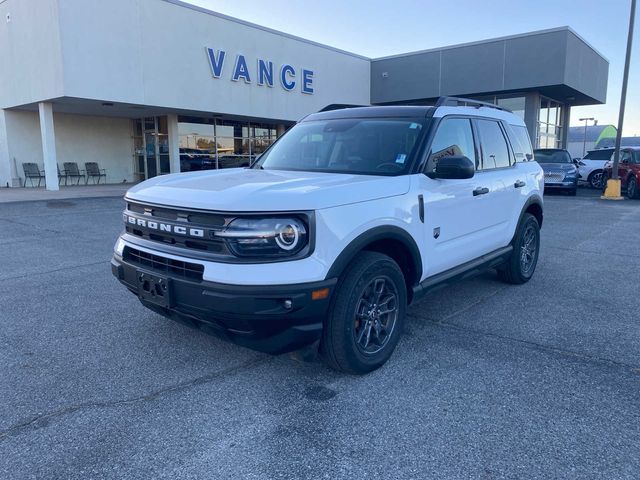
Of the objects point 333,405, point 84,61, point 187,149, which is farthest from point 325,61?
point 333,405

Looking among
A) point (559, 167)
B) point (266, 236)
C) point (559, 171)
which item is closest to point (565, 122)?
point (559, 167)

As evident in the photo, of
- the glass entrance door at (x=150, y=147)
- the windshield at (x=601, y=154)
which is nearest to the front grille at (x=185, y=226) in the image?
the glass entrance door at (x=150, y=147)

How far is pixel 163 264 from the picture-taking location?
3.21m

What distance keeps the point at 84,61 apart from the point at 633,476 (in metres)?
17.5

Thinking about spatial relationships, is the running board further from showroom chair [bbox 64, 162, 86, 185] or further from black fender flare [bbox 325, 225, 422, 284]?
showroom chair [bbox 64, 162, 86, 185]

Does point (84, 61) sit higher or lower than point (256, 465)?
higher

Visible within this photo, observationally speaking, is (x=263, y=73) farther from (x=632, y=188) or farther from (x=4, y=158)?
(x=632, y=188)

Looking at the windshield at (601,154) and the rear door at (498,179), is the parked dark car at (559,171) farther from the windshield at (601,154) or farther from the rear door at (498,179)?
the rear door at (498,179)

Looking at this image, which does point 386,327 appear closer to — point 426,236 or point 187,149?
point 426,236

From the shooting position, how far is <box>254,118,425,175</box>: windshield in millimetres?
3920

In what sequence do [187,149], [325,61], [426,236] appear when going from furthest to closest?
[325,61], [187,149], [426,236]

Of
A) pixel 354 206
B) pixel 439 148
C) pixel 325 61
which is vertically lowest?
pixel 354 206

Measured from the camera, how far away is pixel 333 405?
303 centimetres

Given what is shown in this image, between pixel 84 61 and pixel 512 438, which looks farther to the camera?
pixel 84 61
